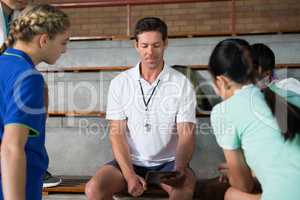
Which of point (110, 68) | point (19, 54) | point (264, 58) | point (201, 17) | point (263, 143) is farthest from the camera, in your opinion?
point (201, 17)

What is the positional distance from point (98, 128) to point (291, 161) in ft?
5.16

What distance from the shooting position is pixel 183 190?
198 cm

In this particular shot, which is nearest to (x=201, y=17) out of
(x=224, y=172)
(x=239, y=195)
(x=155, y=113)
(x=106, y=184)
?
(x=155, y=113)

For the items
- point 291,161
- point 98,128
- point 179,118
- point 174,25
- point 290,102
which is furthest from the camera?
point 174,25

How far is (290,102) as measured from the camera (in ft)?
4.82

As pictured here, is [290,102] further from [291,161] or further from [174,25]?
[174,25]

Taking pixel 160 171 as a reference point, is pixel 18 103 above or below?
above

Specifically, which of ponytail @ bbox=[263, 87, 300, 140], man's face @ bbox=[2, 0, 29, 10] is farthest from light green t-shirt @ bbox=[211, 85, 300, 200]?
man's face @ bbox=[2, 0, 29, 10]

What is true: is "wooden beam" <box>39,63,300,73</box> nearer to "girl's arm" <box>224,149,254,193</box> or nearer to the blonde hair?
"girl's arm" <box>224,149,254,193</box>

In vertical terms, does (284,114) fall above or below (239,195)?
above

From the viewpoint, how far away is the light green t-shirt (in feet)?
4.47

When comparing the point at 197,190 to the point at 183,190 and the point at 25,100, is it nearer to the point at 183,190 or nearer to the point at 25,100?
the point at 183,190

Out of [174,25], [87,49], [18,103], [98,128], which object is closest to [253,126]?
[18,103]

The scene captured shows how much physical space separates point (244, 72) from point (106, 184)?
0.92 metres
